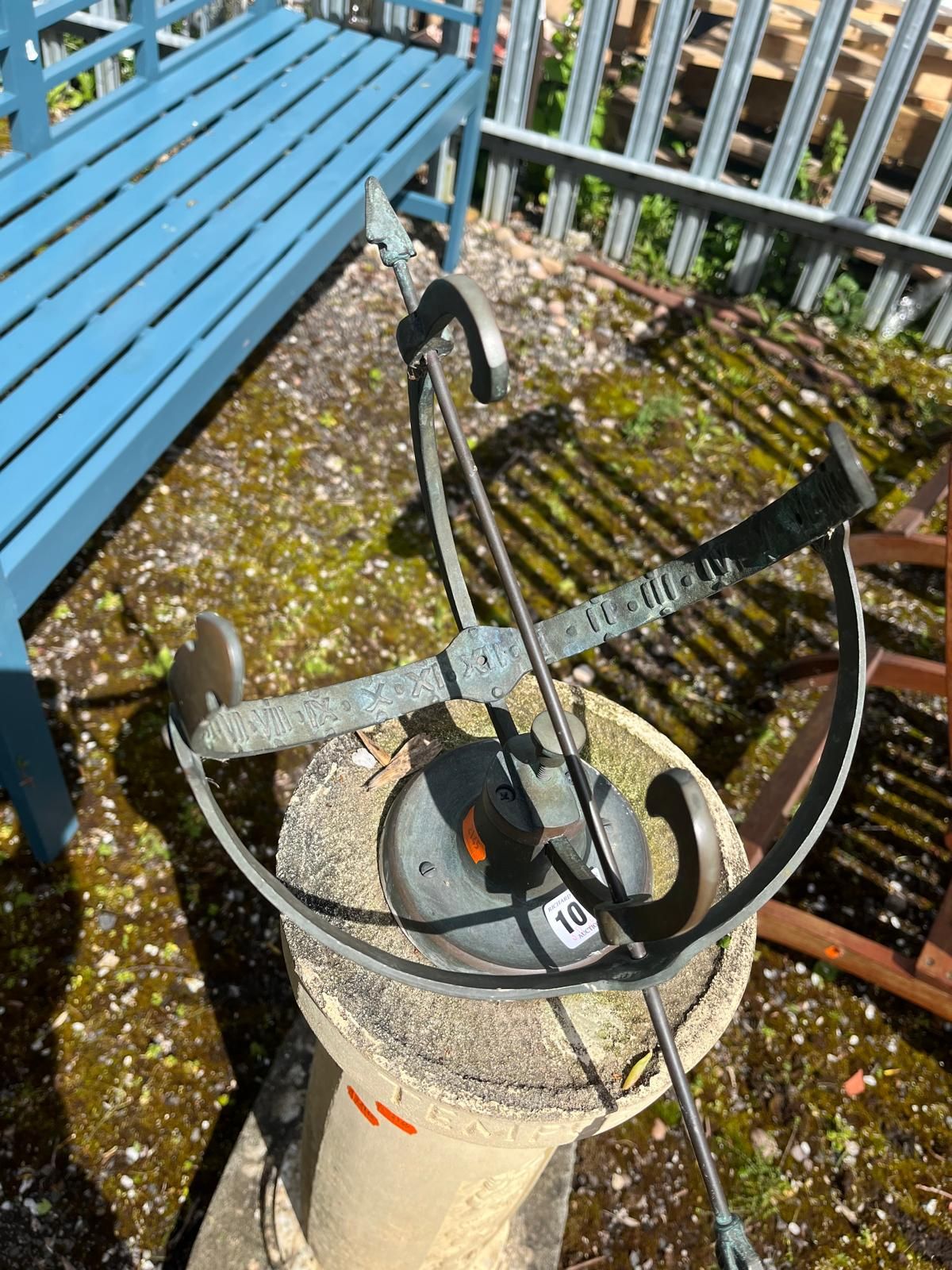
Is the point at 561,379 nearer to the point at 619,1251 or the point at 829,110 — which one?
the point at 829,110

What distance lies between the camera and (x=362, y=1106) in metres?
1.87

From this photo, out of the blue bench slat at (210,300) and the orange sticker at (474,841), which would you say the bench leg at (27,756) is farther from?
the orange sticker at (474,841)

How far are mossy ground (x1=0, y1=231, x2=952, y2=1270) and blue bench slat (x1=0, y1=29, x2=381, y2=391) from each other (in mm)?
941

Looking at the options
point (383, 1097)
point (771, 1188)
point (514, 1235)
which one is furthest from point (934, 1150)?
point (383, 1097)

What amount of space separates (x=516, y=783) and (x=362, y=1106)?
80cm

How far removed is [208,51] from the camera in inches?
179

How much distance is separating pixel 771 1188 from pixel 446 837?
78.1 inches

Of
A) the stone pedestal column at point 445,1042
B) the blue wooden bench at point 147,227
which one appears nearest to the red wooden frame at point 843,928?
the stone pedestal column at point 445,1042

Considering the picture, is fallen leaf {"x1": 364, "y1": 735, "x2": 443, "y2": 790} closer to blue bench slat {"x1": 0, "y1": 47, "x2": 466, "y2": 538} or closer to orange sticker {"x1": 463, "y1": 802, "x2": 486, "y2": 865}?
orange sticker {"x1": 463, "y1": 802, "x2": 486, "y2": 865}

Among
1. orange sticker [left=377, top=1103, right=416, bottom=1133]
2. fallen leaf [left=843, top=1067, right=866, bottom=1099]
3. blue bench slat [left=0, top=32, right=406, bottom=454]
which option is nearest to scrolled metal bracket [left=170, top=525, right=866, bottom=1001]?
orange sticker [left=377, top=1103, right=416, bottom=1133]

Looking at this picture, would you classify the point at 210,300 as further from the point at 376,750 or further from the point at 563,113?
the point at 563,113

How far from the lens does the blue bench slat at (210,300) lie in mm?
2648

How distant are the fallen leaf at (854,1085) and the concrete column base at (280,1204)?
38.7 inches

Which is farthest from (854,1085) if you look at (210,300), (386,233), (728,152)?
(728,152)
